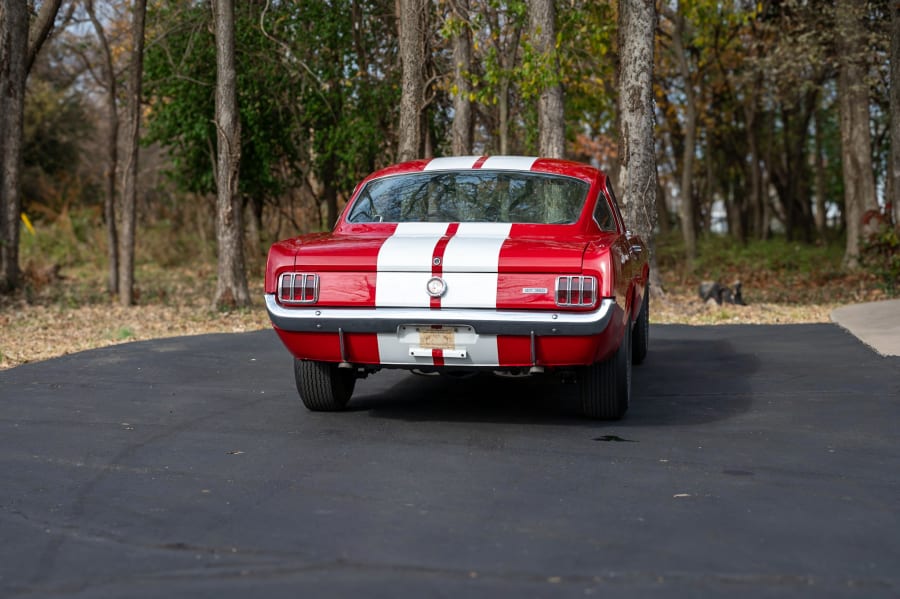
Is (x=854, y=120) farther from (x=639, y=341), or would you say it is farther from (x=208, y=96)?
(x=639, y=341)

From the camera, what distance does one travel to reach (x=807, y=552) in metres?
4.18

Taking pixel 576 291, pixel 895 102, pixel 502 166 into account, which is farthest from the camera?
pixel 895 102

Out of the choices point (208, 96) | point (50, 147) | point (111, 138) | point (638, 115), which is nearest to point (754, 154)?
point (208, 96)

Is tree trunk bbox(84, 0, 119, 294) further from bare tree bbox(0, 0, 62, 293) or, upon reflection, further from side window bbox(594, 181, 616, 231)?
side window bbox(594, 181, 616, 231)

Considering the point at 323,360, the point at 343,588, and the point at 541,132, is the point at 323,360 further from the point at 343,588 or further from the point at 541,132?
the point at 541,132

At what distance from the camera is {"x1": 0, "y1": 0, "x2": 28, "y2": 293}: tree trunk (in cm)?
1791

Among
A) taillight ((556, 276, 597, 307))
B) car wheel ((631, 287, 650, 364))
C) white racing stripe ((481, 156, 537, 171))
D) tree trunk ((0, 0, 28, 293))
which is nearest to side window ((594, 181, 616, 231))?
white racing stripe ((481, 156, 537, 171))

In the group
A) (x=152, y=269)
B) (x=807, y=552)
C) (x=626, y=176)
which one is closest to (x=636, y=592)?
(x=807, y=552)

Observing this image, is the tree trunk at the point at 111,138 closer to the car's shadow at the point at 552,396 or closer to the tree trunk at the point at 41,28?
the tree trunk at the point at 41,28

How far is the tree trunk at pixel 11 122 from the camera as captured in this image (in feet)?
58.7

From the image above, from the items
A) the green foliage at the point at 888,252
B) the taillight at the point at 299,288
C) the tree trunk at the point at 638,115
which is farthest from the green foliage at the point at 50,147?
the taillight at the point at 299,288

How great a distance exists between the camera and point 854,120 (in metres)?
24.2

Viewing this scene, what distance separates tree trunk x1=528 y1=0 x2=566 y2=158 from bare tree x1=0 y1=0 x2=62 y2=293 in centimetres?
747

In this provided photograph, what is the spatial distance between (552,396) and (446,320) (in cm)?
194
